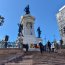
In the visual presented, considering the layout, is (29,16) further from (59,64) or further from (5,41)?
(59,64)

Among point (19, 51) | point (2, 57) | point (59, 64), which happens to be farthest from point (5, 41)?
point (59, 64)

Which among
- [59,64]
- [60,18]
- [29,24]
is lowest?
[59,64]

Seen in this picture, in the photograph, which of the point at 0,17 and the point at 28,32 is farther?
the point at 28,32

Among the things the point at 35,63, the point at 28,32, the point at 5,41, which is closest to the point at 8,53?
the point at 5,41

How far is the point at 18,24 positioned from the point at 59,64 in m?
19.2

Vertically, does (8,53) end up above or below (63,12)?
below

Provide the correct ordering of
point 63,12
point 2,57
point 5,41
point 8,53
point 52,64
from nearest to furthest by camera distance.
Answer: point 52,64 < point 2,57 < point 8,53 < point 5,41 < point 63,12

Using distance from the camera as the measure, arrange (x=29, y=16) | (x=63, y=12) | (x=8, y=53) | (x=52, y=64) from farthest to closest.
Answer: (x=63, y=12), (x=29, y=16), (x=8, y=53), (x=52, y=64)

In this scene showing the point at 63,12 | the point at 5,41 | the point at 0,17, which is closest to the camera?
the point at 5,41

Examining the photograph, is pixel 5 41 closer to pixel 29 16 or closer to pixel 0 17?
pixel 0 17

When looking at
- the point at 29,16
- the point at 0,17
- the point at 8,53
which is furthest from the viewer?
the point at 29,16

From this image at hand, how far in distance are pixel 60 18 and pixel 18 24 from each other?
26.3 m

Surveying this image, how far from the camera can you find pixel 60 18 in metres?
63.7

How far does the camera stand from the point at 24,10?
39.4 metres
